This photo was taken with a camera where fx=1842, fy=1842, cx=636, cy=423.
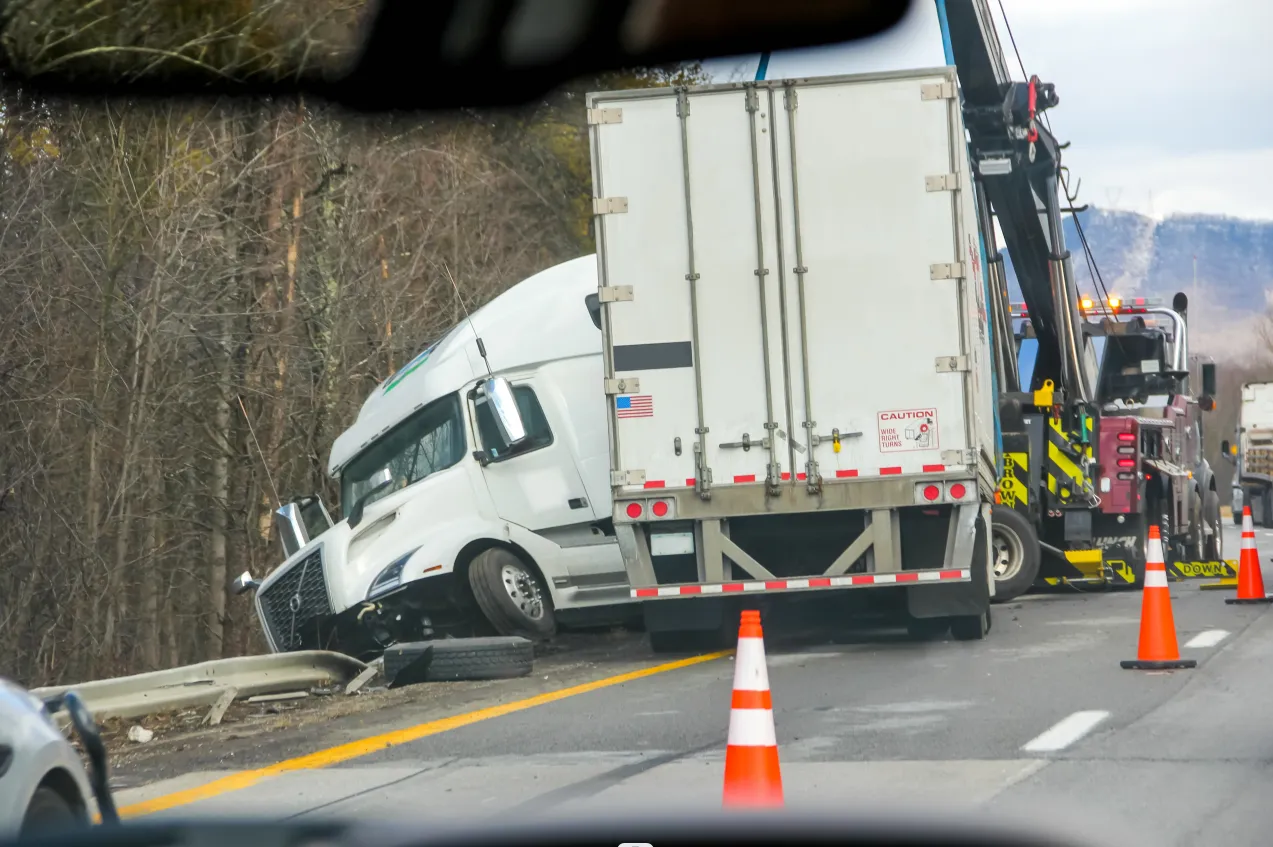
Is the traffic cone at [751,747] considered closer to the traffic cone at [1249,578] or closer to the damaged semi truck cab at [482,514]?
the damaged semi truck cab at [482,514]

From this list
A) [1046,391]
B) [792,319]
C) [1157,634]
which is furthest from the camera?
[1046,391]

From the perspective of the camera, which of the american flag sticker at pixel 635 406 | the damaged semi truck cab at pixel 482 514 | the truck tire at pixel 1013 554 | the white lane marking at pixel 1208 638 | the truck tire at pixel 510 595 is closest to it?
the american flag sticker at pixel 635 406

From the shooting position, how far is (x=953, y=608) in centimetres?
1363

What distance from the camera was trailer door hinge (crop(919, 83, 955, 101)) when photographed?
42.3ft

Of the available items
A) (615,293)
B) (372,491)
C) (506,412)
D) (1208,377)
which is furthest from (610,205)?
(1208,377)

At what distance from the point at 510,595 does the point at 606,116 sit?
4.13 m

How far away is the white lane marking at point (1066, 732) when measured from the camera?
8.59 m

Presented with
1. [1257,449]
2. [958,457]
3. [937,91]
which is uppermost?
[937,91]

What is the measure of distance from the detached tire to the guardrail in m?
3.81

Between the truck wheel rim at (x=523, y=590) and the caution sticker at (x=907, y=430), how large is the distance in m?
3.60

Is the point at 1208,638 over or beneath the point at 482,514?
beneath

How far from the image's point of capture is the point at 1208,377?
2391cm

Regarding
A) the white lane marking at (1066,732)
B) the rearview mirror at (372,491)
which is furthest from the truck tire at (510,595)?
the white lane marking at (1066,732)

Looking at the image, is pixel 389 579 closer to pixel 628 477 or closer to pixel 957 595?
pixel 628 477
